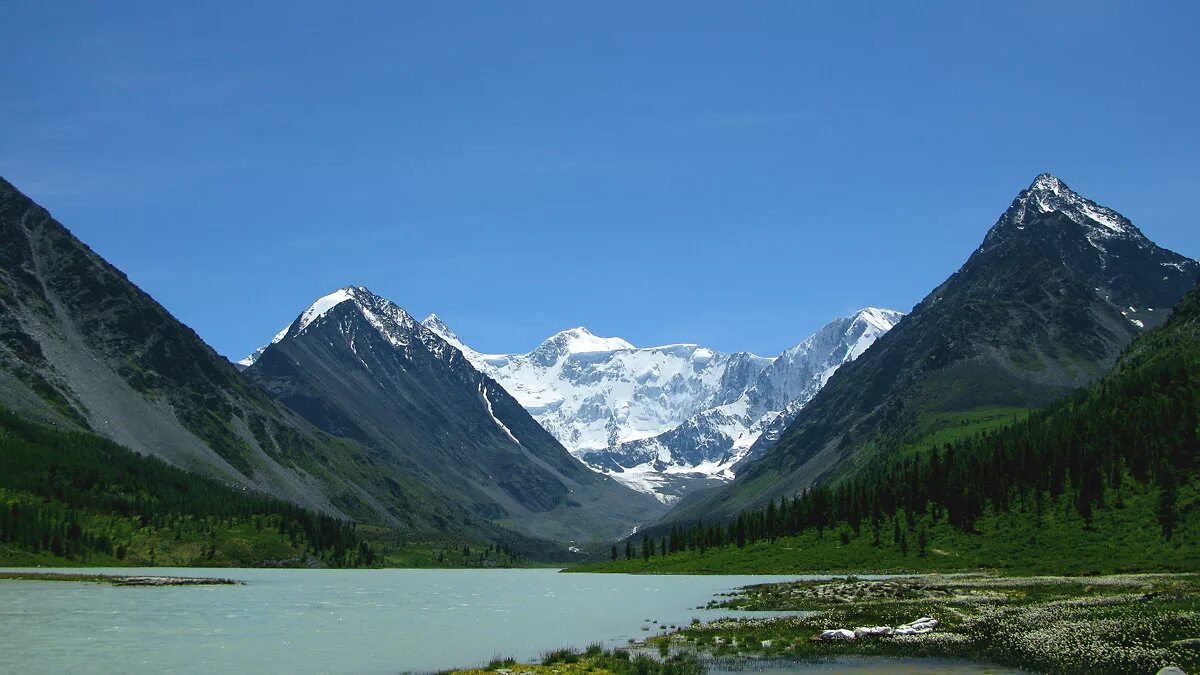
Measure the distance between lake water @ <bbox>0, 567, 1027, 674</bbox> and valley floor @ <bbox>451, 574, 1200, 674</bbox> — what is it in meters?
7.38

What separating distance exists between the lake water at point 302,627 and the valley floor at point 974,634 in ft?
24.2

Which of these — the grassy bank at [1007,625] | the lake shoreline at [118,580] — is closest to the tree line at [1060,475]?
the grassy bank at [1007,625]

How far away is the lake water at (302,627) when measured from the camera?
174 feet

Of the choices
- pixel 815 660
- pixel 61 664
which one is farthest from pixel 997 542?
pixel 61 664

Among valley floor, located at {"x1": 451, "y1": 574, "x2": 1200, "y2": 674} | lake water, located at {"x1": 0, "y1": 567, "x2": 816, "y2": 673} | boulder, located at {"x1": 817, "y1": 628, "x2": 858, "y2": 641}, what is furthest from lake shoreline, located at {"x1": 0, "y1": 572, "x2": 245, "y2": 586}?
boulder, located at {"x1": 817, "y1": 628, "x2": 858, "y2": 641}

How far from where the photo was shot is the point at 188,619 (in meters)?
80.9

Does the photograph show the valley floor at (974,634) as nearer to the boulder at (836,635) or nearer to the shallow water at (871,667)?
the boulder at (836,635)

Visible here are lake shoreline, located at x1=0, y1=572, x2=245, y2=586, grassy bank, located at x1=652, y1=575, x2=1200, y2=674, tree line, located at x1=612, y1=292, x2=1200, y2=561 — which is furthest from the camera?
lake shoreline, located at x1=0, y1=572, x2=245, y2=586

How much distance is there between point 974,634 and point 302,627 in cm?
4911

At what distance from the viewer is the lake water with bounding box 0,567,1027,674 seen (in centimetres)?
5300

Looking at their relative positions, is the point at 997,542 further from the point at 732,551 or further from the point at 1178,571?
the point at 732,551

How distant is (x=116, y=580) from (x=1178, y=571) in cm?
14684

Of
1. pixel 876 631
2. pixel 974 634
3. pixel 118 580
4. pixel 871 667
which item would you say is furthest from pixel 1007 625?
pixel 118 580

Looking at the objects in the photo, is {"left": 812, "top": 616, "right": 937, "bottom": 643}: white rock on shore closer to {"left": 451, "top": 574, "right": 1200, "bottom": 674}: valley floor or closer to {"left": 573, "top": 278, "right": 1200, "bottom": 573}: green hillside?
{"left": 451, "top": 574, "right": 1200, "bottom": 674}: valley floor
